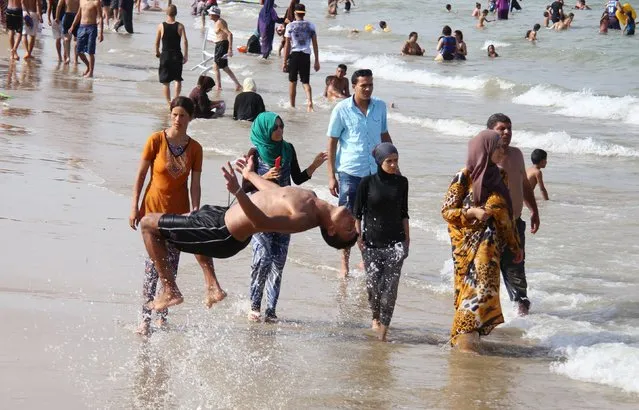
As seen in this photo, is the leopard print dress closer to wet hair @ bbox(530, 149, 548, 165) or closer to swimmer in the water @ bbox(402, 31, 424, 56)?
wet hair @ bbox(530, 149, 548, 165)

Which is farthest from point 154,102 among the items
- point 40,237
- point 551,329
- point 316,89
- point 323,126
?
point 551,329

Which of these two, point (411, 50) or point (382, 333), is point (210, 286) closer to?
point (382, 333)

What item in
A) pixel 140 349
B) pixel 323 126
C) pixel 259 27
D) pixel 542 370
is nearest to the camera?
pixel 140 349

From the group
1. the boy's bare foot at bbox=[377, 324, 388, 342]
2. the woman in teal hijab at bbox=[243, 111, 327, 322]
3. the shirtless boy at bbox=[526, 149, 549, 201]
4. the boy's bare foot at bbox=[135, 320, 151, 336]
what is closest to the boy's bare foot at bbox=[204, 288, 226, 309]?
the boy's bare foot at bbox=[135, 320, 151, 336]

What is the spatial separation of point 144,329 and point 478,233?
2217 millimetres

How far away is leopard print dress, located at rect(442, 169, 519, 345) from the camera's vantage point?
7156 millimetres

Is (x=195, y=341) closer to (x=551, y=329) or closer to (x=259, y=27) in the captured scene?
(x=551, y=329)

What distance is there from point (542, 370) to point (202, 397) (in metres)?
2.38

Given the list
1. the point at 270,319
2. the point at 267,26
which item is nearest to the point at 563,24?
the point at 267,26

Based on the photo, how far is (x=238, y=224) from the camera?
648 centimetres

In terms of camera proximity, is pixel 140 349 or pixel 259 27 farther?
pixel 259 27

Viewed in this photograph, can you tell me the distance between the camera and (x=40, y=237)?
8828 millimetres

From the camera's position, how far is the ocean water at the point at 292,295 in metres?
6.28

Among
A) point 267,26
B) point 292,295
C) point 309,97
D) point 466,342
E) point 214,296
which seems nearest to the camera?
point 214,296
